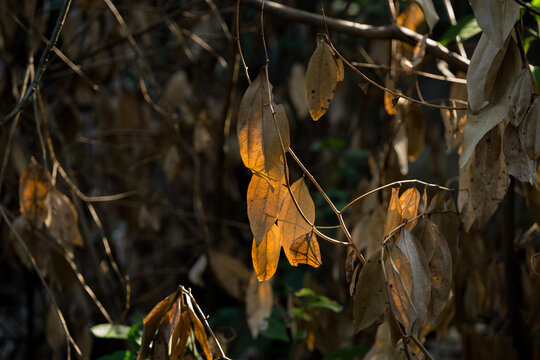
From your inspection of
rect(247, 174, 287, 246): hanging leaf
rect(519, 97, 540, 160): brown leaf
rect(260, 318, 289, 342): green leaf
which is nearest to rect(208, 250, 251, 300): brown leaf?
rect(260, 318, 289, 342): green leaf

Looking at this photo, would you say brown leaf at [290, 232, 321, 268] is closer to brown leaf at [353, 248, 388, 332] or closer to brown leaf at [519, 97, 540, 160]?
brown leaf at [353, 248, 388, 332]

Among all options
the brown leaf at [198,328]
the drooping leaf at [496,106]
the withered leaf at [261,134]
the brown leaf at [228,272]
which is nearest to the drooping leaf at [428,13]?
the drooping leaf at [496,106]

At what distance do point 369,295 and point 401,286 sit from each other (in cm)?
5

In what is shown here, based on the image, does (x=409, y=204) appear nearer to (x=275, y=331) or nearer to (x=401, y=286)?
(x=401, y=286)

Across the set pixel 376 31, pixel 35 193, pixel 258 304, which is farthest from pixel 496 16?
pixel 35 193

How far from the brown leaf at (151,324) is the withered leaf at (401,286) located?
0.24 metres

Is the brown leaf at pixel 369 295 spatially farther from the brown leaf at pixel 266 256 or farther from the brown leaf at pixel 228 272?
the brown leaf at pixel 228 272

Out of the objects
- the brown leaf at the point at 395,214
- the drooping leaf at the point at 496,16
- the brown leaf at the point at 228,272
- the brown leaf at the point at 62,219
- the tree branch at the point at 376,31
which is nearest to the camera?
the drooping leaf at the point at 496,16

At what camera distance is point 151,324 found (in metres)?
0.56

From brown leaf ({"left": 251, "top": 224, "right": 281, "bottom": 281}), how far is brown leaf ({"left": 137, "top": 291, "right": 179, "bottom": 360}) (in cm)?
11

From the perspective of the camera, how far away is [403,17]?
0.90 meters

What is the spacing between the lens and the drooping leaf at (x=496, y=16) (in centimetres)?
48

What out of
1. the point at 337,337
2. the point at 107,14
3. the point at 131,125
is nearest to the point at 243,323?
the point at 337,337

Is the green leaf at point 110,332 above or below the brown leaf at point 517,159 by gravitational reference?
below
